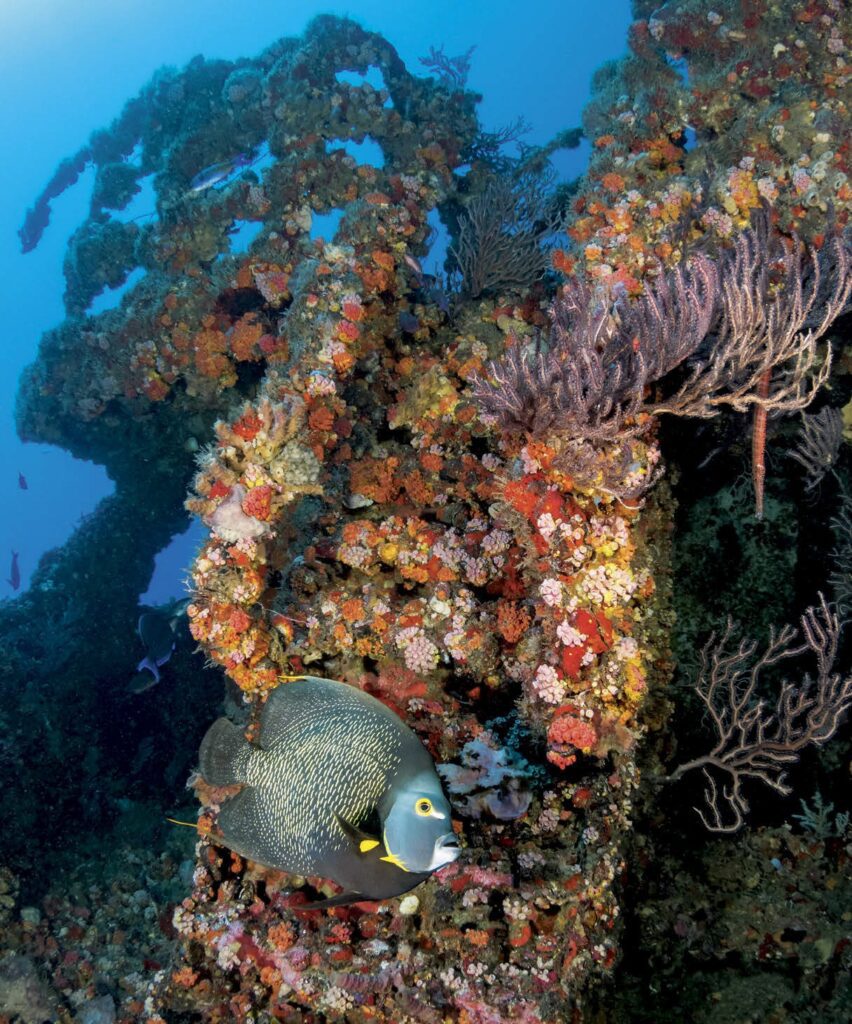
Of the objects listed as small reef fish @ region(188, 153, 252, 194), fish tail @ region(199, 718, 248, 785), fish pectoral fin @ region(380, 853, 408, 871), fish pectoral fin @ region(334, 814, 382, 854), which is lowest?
fish pectoral fin @ region(380, 853, 408, 871)

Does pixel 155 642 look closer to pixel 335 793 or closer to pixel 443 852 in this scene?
→ pixel 335 793

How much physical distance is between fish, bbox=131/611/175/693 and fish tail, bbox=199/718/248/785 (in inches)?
255

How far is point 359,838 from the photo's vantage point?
190 cm

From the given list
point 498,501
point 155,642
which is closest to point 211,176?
point 155,642

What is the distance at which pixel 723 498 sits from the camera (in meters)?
4.78

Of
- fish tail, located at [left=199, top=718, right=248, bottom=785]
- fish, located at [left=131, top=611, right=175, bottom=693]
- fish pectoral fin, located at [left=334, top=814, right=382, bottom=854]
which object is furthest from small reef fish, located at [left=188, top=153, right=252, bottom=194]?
fish pectoral fin, located at [left=334, top=814, right=382, bottom=854]

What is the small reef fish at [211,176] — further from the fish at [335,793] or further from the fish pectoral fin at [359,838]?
the fish pectoral fin at [359,838]

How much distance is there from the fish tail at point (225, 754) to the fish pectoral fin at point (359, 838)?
56cm

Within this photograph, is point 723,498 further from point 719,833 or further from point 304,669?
point 304,669

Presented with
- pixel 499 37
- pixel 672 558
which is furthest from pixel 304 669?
pixel 499 37

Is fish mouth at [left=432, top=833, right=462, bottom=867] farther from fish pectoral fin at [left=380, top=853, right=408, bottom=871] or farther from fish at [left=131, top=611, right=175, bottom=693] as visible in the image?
fish at [left=131, top=611, right=175, bottom=693]

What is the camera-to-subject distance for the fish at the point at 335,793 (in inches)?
73.9

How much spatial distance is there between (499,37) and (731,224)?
144840 millimetres

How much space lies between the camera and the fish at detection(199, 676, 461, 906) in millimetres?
1878
